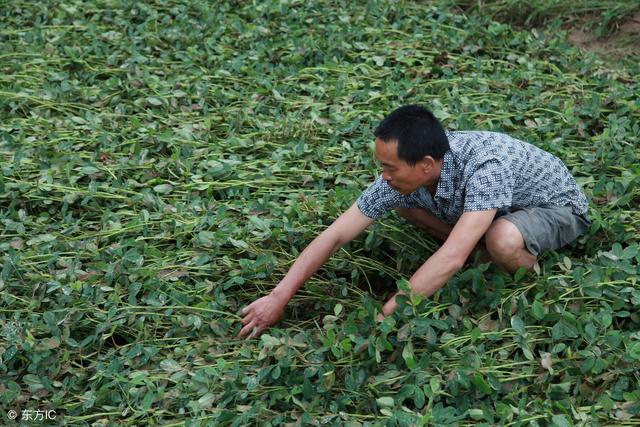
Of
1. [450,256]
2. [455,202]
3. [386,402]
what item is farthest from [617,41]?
[386,402]

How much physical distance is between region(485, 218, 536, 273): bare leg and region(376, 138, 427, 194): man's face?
25 cm

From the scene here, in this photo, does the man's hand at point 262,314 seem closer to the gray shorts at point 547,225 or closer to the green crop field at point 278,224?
the green crop field at point 278,224

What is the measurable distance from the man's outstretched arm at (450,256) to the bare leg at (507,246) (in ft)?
0.36

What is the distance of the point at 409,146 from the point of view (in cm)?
250

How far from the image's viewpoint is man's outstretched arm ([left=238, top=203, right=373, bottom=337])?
8.74 feet

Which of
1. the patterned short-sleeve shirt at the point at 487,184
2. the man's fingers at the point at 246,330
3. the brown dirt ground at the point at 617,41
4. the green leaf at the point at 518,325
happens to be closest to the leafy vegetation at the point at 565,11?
the brown dirt ground at the point at 617,41

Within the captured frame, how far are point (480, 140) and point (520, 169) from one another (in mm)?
147

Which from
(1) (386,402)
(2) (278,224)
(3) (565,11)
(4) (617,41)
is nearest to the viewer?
(1) (386,402)

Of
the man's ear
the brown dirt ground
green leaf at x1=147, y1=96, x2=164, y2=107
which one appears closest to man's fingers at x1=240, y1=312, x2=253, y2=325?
the man's ear

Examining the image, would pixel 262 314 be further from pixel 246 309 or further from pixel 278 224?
pixel 278 224

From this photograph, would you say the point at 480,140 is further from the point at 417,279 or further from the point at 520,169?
the point at 417,279

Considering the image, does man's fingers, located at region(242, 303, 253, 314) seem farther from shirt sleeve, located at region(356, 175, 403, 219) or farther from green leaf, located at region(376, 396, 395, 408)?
green leaf, located at region(376, 396, 395, 408)

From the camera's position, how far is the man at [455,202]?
8.20ft

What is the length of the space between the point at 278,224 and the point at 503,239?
31.5 inches
